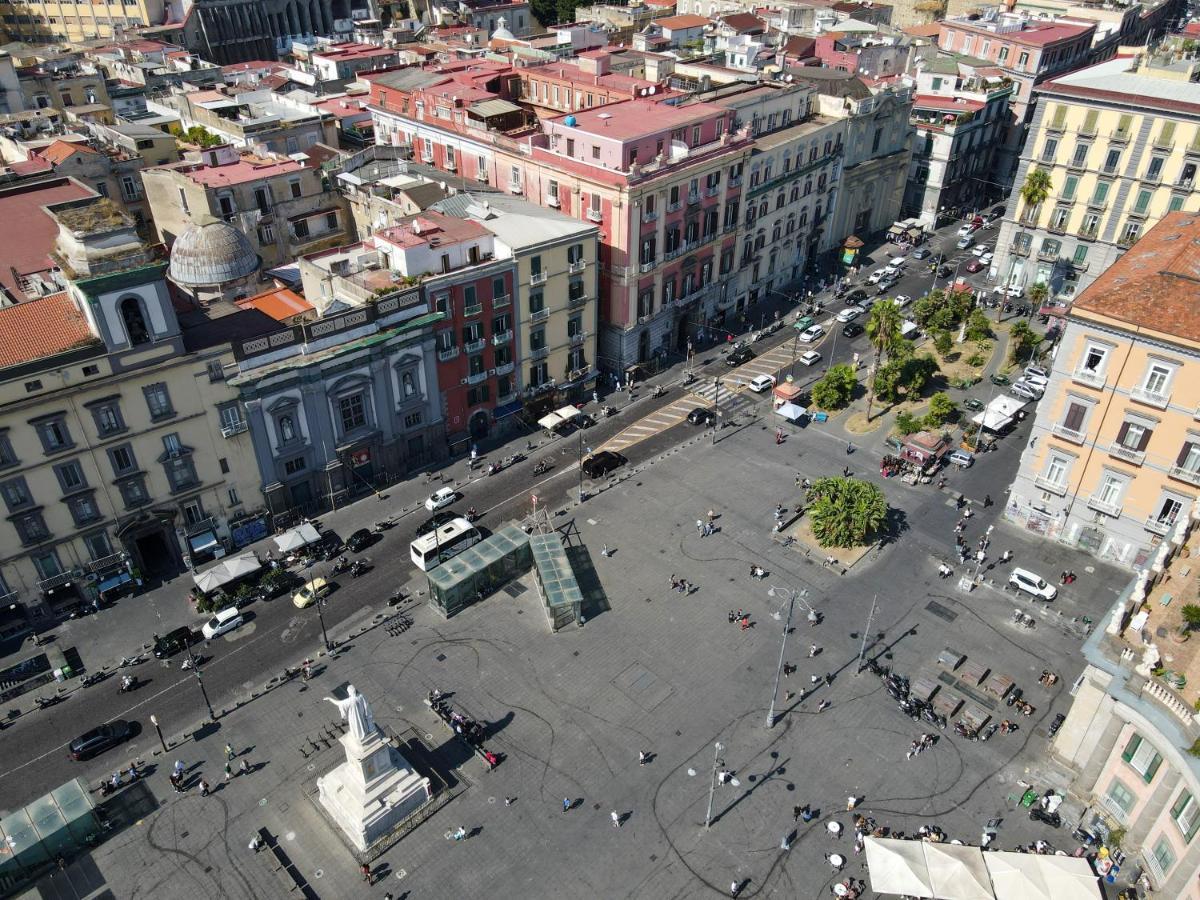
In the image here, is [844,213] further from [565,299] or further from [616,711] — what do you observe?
[616,711]

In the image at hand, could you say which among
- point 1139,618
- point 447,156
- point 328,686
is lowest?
point 328,686

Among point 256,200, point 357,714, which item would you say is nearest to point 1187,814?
point 357,714

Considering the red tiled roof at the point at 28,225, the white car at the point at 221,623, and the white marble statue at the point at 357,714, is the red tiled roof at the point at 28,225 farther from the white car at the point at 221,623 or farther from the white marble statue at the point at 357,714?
the white marble statue at the point at 357,714

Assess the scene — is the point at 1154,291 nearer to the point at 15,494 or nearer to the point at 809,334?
the point at 809,334

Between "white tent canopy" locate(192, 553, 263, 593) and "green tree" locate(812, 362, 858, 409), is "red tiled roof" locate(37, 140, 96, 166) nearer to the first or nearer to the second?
"white tent canopy" locate(192, 553, 263, 593)

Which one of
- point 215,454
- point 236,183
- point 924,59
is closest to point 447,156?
point 236,183

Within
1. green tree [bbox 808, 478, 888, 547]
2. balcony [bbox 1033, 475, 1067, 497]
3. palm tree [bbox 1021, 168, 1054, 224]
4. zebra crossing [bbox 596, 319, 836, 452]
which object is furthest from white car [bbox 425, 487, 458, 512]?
palm tree [bbox 1021, 168, 1054, 224]
